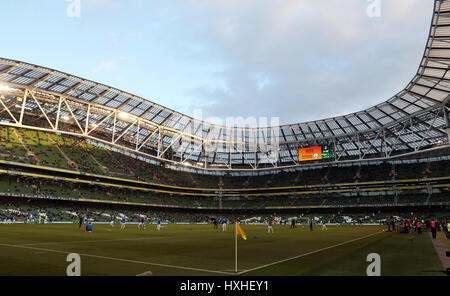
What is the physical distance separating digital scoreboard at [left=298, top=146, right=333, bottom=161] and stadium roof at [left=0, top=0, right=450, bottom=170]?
4098mm

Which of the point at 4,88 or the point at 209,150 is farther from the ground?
the point at 4,88

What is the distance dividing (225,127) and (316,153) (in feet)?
81.2

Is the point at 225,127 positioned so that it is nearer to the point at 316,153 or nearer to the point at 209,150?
the point at 209,150

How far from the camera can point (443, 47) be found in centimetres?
3438

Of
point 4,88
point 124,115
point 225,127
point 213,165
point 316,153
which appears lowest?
point 213,165

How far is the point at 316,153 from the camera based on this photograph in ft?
235

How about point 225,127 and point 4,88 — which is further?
point 225,127

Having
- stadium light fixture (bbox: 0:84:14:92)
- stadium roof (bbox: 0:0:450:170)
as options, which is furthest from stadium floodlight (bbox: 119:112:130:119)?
stadium light fixture (bbox: 0:84:14:92)

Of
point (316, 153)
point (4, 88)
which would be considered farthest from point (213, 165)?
point (4, 88)

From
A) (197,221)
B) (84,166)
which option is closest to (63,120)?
(84,166)

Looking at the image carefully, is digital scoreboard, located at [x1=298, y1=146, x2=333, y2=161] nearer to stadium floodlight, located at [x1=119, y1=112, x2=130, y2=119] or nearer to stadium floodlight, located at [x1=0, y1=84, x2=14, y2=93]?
stadium floodlight, located at [x1=119, y1=112, x2=130, y2=119]

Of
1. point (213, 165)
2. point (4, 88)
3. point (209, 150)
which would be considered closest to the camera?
point (4, 88)
